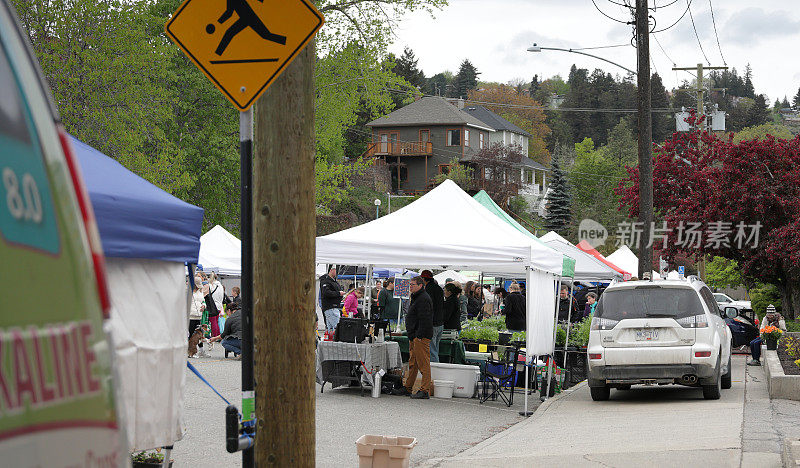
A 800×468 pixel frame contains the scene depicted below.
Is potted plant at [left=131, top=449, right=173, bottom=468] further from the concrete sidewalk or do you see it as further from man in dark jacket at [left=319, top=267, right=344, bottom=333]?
man in dark jacket at [left=319, top=267, right=344, bottom=333]

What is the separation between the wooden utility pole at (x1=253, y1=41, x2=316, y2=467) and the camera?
5074 mm

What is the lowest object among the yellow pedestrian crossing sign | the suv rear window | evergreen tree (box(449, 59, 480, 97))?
the suv rear window

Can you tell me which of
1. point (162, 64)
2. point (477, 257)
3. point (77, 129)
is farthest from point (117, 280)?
point (162, 64)

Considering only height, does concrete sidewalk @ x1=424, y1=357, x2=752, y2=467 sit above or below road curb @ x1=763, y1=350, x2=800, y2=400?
below

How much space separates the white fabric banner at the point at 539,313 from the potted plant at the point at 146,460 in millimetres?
7641

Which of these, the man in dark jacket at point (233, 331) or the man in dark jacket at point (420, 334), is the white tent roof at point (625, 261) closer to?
→ the man in dark jacket at point (233, 331)

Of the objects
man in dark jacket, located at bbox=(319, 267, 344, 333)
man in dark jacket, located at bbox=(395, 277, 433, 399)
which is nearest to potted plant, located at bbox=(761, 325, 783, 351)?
man in dark jacket, located at bbox=(319, 267, 344, 333)

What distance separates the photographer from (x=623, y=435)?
11375mm

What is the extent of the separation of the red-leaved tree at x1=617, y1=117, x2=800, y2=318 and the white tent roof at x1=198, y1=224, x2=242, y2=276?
1218 centimetres

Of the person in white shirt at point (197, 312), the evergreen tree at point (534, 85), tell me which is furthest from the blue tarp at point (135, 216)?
the evergreen tree at point (534, 85)

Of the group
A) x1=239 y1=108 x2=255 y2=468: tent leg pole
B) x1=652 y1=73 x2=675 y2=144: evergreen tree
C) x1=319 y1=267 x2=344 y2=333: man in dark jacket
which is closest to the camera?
x1=239 y1=108 x2=255 y2=468: tent leg pole

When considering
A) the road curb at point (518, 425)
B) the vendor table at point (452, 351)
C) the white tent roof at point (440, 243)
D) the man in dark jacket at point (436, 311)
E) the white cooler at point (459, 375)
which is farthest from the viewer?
the vendor table at point (452, 351)

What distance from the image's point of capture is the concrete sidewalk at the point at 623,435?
9.57 meters

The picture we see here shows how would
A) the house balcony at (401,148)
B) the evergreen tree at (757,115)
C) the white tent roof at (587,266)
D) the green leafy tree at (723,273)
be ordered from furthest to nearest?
the evergreen tree at (757,115), the house balcony at (401,148), the green leafy tree at (723,273), the white tent roof at (587,266)
